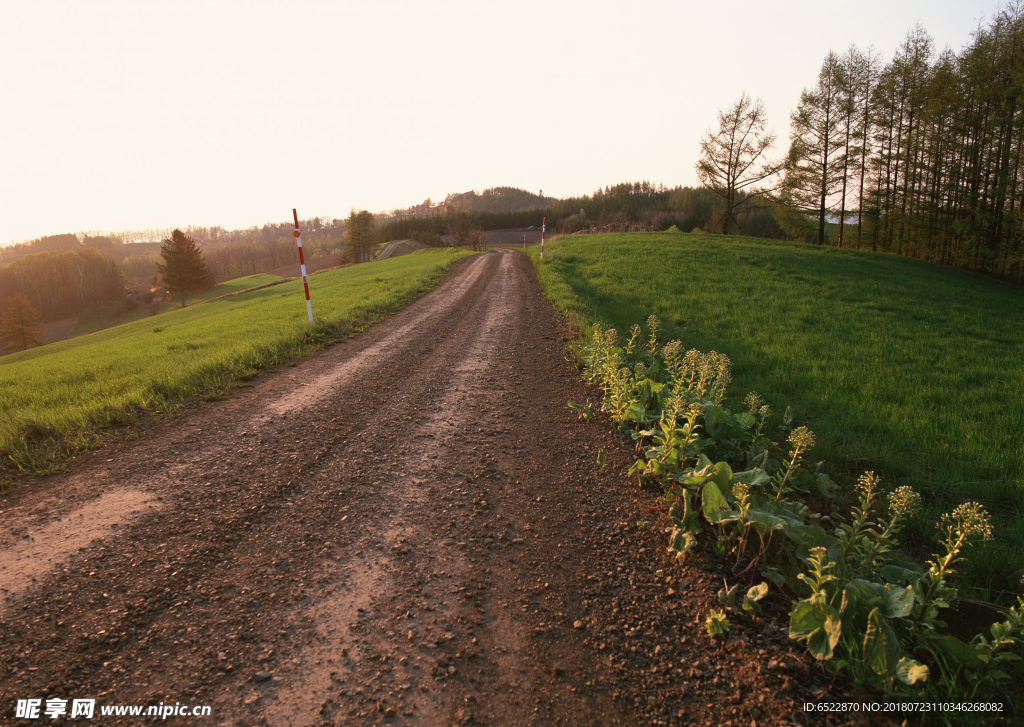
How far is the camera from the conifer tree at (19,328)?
168 ft

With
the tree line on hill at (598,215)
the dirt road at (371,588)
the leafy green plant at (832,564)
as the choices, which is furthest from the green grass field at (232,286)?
the leafy green plant at (832,564)

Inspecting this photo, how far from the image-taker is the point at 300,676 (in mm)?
1885

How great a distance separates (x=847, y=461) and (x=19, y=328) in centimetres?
7795

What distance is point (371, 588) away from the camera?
2.40 m

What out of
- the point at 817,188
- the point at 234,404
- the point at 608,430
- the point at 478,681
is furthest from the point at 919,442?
the point at 817,188

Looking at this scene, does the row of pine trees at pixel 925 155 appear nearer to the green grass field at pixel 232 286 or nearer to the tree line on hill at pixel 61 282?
the green grass field at pixel 232 286

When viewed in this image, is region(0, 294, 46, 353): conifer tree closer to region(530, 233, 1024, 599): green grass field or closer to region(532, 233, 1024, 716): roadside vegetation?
region(530, 233, 1024, 599): green grass field

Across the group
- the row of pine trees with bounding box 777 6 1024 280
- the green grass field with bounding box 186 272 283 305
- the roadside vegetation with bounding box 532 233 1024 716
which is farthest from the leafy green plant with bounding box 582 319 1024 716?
the green grass field with bounding box 186 272 283 305

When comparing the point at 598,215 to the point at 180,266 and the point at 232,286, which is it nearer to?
the point at 232,286

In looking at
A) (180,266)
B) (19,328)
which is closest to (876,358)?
(180,266)

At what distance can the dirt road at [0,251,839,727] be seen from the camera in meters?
1.83

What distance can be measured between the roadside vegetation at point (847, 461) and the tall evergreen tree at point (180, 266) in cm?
6445

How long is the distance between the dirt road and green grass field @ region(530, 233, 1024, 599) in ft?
7.01

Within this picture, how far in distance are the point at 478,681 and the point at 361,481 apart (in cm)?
199
